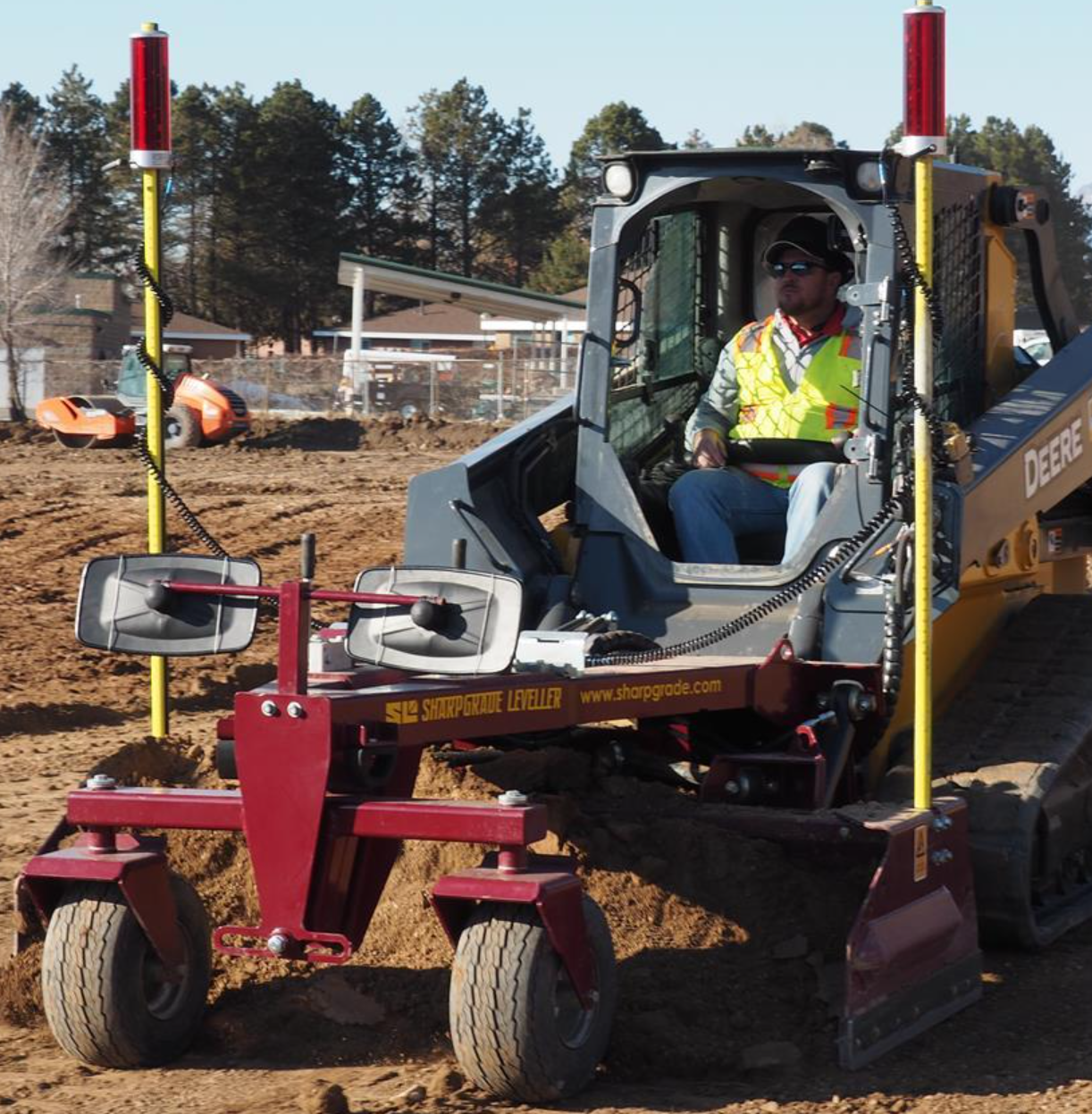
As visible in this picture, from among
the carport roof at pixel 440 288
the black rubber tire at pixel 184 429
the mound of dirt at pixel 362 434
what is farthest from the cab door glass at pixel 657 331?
the carport roof at pixel 440 288

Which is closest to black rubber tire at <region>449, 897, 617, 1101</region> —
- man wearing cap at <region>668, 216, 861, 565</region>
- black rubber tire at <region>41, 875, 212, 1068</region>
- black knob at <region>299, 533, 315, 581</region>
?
black rubber tire at <region>41, 875, 212, 1068</region>

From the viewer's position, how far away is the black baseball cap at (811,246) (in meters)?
7.18

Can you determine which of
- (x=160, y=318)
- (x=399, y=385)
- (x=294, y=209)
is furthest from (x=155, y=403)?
(x=294, y=209)

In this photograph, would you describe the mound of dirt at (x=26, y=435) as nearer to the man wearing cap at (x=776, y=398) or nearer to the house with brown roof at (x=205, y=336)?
the man wearing cap at (x=776, y=398)

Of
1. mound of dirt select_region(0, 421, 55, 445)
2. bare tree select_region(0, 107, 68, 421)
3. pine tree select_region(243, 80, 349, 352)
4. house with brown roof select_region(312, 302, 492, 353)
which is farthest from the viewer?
house with brown roof select_region(312, 302, 492, 353)

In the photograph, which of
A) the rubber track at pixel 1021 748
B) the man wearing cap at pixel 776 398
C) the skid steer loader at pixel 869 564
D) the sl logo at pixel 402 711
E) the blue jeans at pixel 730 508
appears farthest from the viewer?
the man wearing cap at pixel 776 398

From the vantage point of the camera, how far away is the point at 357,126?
243 feet

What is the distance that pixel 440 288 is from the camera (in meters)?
43.2

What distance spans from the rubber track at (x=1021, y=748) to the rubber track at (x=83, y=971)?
8.45ft

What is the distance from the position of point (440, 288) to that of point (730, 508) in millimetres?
36713

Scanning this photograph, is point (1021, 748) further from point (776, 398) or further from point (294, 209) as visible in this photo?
point (294, 209)

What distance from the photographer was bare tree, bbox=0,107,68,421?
1950 inches

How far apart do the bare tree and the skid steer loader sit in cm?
4169

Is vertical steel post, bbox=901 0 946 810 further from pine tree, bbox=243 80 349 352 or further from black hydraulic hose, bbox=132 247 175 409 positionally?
pine tree, bbox=243 80 349 352
